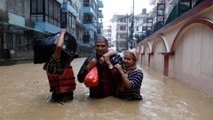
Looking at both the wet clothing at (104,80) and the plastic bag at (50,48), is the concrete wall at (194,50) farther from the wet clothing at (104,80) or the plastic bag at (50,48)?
the plastic bag at (50,48)

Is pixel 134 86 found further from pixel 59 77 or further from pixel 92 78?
pixel 59 77

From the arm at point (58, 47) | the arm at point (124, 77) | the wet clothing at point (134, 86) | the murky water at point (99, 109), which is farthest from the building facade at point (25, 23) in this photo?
the arm at point (124, 77)

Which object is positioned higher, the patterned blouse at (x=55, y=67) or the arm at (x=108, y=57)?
the arm at (x=108, y=57)

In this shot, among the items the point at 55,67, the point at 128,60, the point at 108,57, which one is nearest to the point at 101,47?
the point at 108,57

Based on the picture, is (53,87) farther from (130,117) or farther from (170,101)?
(170,101)

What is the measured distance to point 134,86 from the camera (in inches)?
176

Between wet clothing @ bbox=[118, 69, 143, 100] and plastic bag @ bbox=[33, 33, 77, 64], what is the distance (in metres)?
1.01

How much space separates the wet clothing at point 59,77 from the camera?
14.0ft

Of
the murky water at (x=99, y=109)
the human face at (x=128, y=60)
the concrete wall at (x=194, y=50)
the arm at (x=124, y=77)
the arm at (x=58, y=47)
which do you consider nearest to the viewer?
the murky water at (x=99, y=109)

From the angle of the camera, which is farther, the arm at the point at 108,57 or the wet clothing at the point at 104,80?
the wet clothing at the point at 104,80

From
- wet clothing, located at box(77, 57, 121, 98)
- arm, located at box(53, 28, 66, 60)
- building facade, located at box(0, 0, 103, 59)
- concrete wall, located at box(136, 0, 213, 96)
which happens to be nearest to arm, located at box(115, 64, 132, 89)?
wet clothing, located at box(77, 57, 121, 98)

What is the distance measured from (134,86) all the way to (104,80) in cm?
50

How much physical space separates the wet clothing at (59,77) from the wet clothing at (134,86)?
90 cm

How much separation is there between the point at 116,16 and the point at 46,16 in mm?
60618
